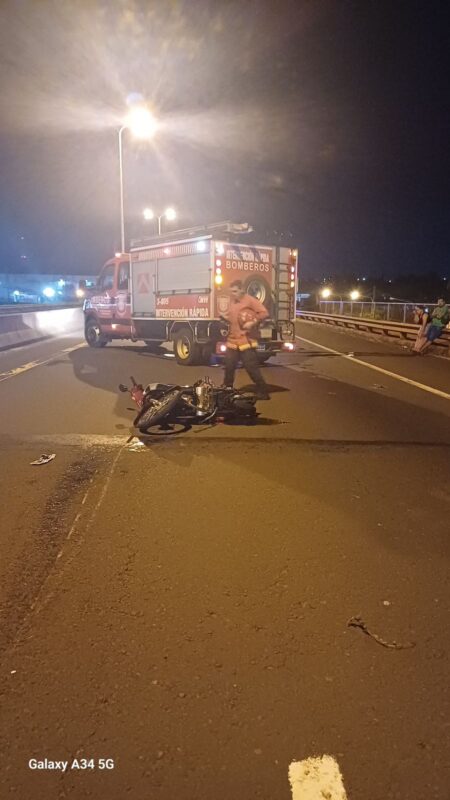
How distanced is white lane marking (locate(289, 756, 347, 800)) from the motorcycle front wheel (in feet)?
16.6

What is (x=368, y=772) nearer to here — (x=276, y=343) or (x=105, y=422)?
(x=105, y=422)

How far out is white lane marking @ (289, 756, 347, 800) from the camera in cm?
197

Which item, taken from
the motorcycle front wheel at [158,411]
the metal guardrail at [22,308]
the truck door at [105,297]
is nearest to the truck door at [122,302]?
the truck door at [105,297]

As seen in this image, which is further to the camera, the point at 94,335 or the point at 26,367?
the point at 94,335

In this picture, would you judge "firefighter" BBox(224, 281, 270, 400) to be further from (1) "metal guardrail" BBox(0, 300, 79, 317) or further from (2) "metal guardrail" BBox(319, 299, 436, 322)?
(1) "metal guardrail" BBox(0, 300, 79, 317)

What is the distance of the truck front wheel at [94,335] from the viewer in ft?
57.3

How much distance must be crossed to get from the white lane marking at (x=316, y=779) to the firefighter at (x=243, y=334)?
23.2 ft

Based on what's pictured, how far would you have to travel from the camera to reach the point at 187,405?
23.5ft

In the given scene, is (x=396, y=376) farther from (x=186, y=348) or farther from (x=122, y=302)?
(x=122, y=302)

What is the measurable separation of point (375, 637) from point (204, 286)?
10339 millimetres

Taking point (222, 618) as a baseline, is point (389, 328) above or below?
above

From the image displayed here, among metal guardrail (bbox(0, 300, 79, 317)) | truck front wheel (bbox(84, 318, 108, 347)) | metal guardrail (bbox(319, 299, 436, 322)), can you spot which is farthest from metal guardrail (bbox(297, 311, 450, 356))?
metal guardrail (bbox(0, 300, 79, 317))

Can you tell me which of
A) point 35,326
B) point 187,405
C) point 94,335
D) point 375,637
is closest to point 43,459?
point 187,405

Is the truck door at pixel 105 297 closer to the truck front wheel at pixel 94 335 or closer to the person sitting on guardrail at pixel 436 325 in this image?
the truck front wheel at pixel 94 335
